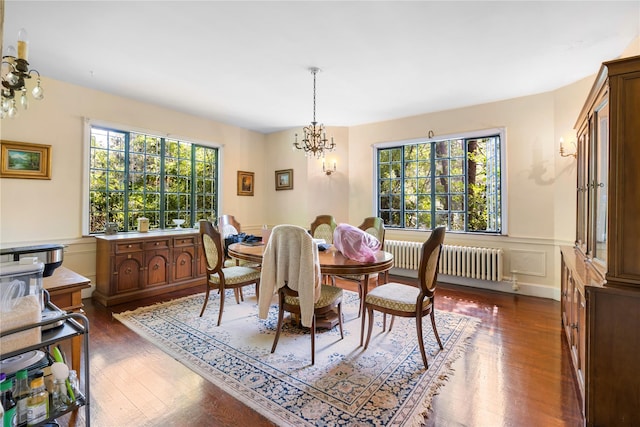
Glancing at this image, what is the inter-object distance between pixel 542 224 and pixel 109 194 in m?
5.71

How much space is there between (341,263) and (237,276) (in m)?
1.21

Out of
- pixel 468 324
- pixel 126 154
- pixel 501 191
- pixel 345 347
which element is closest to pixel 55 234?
pixel 126 154

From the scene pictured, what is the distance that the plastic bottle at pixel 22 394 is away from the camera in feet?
3.53

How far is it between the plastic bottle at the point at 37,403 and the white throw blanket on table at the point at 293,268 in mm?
1366

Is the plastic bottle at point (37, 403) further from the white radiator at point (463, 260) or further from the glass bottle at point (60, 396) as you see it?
the white radiator at point (463, 260)

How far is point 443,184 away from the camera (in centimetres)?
468

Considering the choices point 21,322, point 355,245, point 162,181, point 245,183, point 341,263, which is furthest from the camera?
point 245,183

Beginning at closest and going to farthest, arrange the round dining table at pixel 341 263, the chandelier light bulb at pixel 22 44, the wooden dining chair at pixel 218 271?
the chandelier light bulb at pixel 22 44
the round dining table at pixel 341 263
the wooden dining chair at pixel 218 271

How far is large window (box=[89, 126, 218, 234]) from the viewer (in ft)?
13.0

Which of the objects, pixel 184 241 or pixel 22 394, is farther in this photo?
pixel 184 241

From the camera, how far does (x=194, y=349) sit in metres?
2.46

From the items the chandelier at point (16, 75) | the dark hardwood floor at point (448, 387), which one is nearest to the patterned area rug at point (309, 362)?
the dark hardwood floor at point (448, 387)

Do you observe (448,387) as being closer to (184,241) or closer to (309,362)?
(309,362)

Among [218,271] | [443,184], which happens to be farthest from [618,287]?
[443,184]
